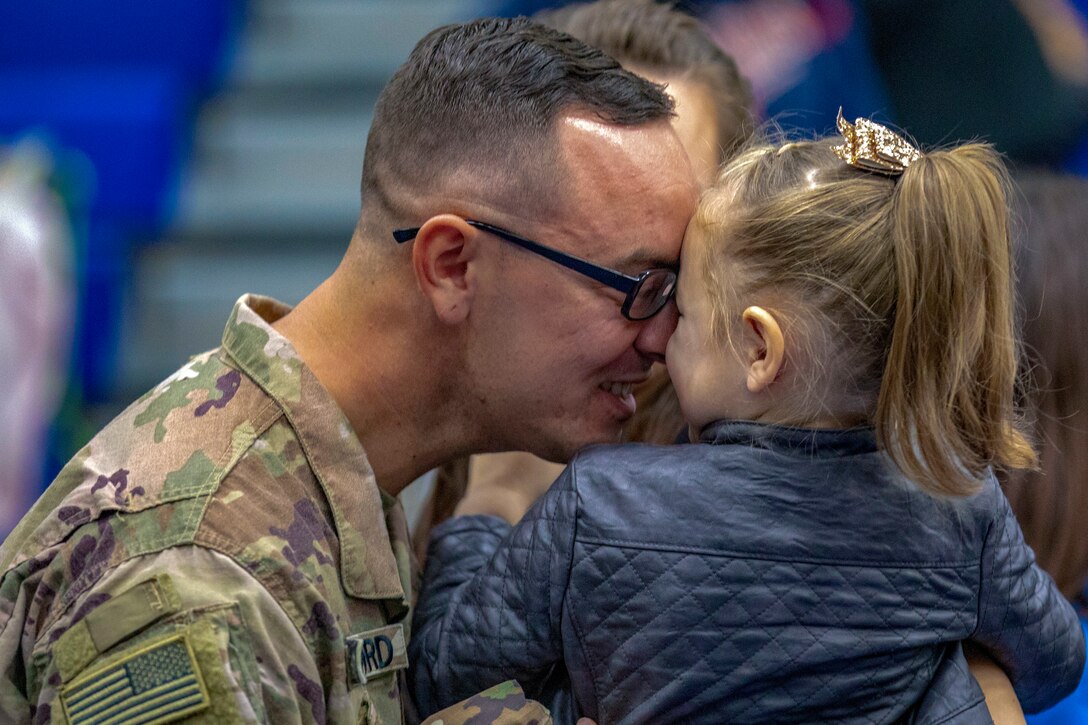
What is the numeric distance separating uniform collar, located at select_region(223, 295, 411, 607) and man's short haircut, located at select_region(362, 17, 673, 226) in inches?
11.0

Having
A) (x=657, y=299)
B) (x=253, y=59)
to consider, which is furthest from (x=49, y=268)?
(x=657, y=299)

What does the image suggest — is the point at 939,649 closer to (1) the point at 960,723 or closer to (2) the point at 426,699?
(1) the point at 960,723

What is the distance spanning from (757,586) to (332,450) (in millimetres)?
603

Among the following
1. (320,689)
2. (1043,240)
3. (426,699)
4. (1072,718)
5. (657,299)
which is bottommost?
(1072,718)

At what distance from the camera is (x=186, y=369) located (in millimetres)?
1812

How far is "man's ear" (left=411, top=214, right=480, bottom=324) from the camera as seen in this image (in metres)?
1.83

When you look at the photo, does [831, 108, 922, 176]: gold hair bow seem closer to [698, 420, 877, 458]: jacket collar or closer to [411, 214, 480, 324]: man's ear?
[698, 420, 877, 458]: jacket collar

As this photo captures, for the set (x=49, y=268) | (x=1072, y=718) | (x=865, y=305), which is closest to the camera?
(x=865, y=305)

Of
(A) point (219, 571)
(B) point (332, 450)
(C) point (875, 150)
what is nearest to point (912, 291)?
(C) point (875, 150)

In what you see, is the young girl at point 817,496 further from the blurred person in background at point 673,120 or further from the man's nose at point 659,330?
the blurred person in background at point 673,120

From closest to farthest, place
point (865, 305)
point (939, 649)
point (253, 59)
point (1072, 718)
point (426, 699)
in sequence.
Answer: point (865, 305), point (939, 649), point (426, 699), point (1072, 718), point (253, 59)

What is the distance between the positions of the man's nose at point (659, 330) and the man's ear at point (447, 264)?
26cm

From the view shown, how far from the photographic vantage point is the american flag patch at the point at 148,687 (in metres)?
1.46

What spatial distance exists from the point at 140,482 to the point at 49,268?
9.85 ft
